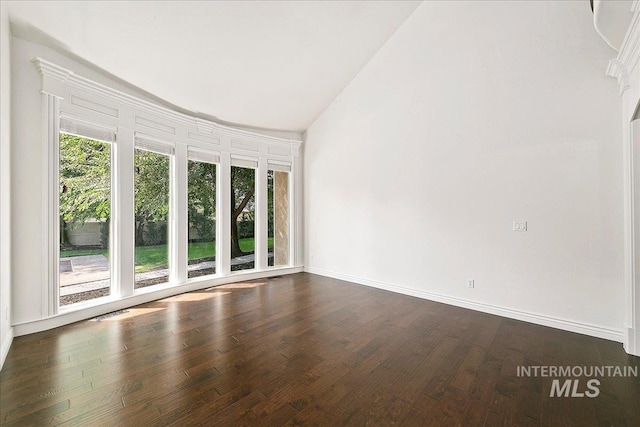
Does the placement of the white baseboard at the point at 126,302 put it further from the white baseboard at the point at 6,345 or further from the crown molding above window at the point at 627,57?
the crown molding above window at the point at 627,57

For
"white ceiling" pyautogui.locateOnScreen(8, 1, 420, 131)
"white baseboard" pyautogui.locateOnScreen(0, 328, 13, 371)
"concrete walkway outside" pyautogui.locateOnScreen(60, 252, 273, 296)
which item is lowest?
"white baseboard" pyautogui.locateOnScreen(0, 328, 13, 371)

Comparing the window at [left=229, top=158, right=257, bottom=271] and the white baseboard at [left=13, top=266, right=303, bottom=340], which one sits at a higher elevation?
the window at [left=229, top=158, right=257, bottom=271]

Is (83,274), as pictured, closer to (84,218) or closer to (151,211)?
(84,218)

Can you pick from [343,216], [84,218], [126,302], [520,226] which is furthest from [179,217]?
[520,226]

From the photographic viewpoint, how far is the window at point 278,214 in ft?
19.9

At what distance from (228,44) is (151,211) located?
275 centimetres

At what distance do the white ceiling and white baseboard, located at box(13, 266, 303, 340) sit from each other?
3.01 m

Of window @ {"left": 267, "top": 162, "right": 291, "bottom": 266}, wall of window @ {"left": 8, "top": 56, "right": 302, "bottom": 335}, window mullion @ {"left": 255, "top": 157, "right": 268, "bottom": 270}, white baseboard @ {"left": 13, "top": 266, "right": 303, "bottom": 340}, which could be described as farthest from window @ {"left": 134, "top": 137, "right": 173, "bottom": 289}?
window @ {"left": 267, "top": 162, "right": 291, "bottom": 266}

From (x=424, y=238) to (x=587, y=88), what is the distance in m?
2.60

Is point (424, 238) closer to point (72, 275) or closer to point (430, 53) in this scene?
point (430, 53)

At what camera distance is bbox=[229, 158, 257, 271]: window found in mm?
5574

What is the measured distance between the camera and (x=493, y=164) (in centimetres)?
375

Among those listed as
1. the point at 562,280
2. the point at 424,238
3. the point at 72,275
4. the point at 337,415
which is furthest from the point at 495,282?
the point at 72,275

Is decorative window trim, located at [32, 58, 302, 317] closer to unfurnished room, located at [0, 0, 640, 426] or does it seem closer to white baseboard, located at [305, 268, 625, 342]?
unfurnished room, located at [0, 0, 640, 426]
